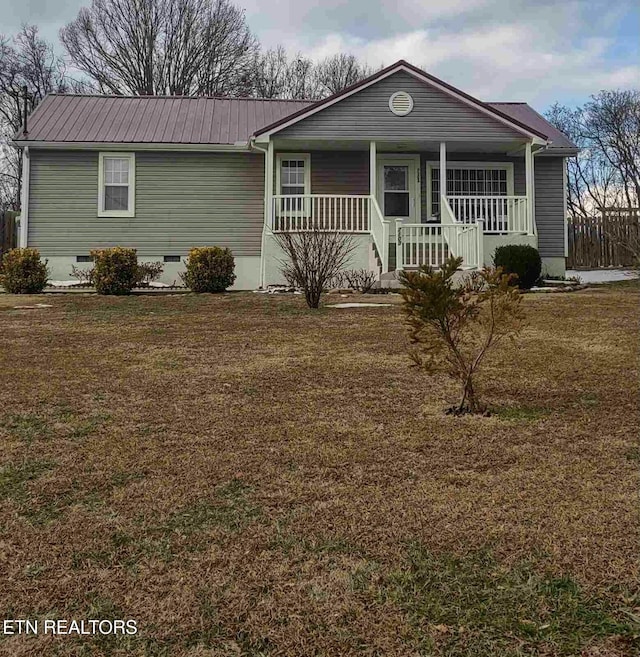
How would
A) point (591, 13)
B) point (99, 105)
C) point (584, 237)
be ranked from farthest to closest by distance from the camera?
point (584, 237) → point (99, 105) → point (591, 13)

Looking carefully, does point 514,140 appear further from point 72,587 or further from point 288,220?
point 72,587

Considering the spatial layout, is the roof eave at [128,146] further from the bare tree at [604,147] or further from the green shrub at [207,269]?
the bare tree at [604,147]

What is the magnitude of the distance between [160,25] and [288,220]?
59.8ft

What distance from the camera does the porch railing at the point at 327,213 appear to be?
12883 mm

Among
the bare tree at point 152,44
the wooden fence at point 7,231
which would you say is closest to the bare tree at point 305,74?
the bare tree at point 152,44

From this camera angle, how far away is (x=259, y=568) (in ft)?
7.02

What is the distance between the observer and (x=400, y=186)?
15.2 meters

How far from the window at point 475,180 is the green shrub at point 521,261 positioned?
3338mm

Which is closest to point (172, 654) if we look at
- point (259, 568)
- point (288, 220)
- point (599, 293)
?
point (259, 568)

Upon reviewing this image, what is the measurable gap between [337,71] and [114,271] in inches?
910

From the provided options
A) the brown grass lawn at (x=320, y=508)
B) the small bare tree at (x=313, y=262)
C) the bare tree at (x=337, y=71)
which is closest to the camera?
the brown grass lawn at (x=320, y=508)

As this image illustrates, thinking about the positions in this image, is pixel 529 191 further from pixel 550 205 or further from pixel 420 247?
pixel 420 247

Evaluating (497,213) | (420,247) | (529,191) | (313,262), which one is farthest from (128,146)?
(529,191)

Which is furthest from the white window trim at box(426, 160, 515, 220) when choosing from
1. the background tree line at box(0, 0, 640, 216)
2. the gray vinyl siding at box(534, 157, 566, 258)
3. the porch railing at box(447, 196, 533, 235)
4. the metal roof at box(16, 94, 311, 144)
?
the background tree line at box(0, 0, 640, 216)
